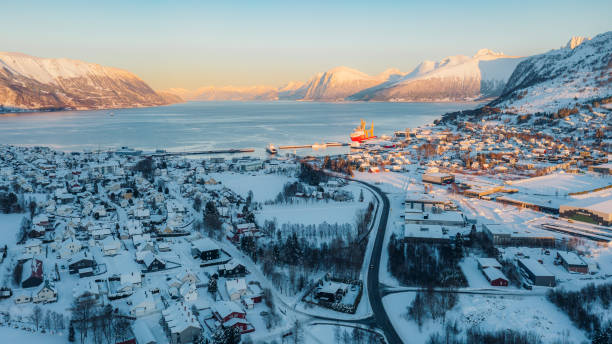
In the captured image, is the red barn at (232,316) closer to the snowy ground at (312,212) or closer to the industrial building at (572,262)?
the snowy ground at (312,212)

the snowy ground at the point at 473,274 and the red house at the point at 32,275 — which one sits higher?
the red house at the point at 32,275

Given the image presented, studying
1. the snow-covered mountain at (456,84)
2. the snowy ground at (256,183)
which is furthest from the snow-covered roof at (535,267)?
the snow-covered mountain at (456,84)

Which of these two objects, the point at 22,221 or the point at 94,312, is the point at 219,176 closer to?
the point at 22,221

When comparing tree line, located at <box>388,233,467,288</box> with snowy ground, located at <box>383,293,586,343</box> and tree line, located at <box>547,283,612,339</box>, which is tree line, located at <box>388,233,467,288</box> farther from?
tree line, located at <box>547,283,612,339</box>

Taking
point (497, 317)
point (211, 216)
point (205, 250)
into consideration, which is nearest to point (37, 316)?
point (205, 250)

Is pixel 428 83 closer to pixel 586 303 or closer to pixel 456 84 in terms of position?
pixel 456 84

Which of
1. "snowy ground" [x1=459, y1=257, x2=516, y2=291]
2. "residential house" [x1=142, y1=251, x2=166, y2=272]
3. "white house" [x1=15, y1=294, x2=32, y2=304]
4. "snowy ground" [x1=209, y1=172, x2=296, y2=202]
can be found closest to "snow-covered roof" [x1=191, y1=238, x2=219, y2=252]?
"residential house" [x1=142, y1=251, x2=166, y2=272]
